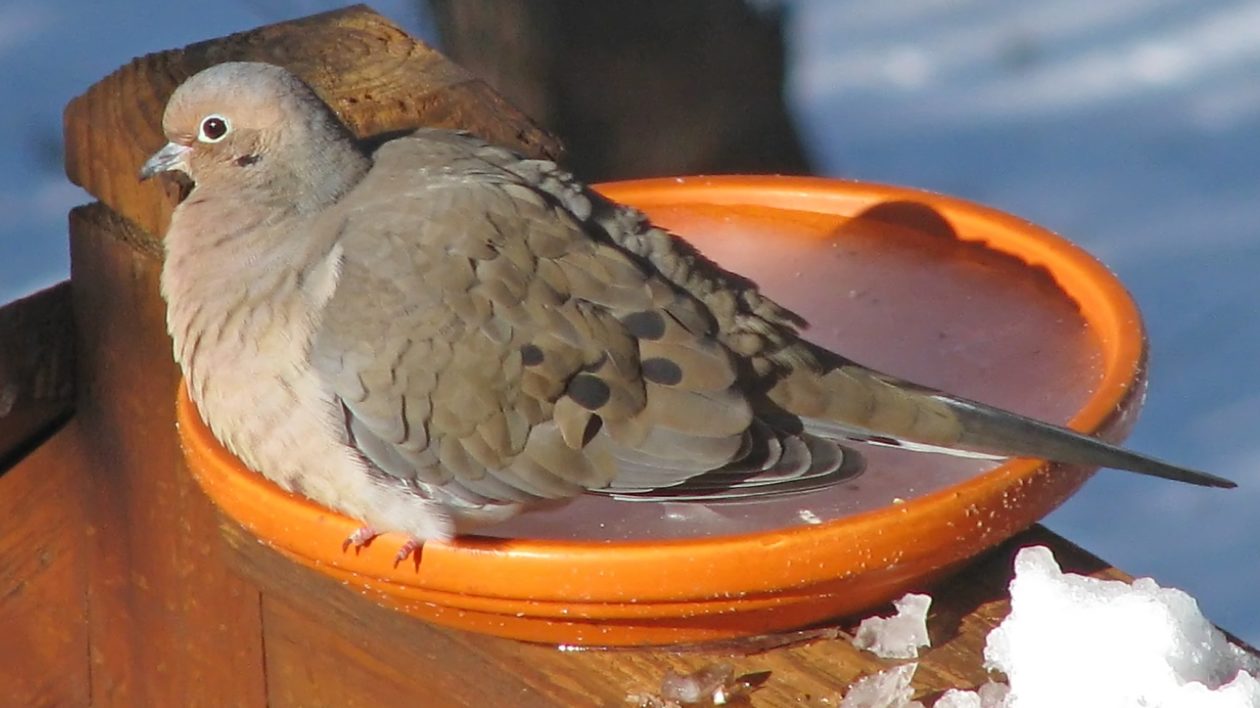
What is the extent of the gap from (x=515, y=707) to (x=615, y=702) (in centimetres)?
10

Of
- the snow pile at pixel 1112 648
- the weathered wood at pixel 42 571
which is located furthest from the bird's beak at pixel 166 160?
the snow pile at pixel 1112 648

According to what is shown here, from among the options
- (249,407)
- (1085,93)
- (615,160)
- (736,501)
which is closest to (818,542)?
(736,501)

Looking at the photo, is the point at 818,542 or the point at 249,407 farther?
the point at 249,407

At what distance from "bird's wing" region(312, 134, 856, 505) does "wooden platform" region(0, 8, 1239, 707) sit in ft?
0.68

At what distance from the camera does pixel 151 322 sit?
2.13 m

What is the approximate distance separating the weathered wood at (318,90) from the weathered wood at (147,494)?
7cm

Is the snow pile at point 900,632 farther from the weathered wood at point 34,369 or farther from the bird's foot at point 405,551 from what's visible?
the weathered wood at point 34,369

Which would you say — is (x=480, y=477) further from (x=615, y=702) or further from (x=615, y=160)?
(x=615, y=160)

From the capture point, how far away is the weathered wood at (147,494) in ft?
6.86

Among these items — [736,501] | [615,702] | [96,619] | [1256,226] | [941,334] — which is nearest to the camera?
[615,702]

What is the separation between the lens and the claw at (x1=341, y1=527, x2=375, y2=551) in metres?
1.61

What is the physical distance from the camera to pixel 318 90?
2176mm

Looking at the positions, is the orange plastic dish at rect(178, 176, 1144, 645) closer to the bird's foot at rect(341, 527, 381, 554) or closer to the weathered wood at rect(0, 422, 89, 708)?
the bird's foot at rect(341, 527, 381, 554)

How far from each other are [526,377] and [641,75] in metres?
2.28
